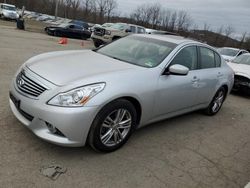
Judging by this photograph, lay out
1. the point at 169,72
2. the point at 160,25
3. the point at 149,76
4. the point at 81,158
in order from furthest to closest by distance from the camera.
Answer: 1. the point at 160,25
2. the point at 169,72
3. the point at 149,76
4. the point at 81,158

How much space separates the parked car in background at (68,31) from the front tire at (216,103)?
74.3ft

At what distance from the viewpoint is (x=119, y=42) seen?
5539 millimetres

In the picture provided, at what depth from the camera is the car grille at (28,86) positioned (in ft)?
12.0

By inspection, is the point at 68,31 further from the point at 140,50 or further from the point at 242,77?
the point at 140,50

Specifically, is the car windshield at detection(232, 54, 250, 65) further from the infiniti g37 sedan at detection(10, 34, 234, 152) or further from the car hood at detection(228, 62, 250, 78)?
the infiniti g37 sedan at detection(10, 34, 234, 152)

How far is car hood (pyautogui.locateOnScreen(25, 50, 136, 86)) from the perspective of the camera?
378 cm

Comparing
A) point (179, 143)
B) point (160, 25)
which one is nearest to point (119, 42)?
point (179, 143)

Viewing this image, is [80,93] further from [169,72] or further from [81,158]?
[169,72]

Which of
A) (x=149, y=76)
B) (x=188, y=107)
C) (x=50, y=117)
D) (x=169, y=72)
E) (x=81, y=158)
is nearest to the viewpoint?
(x=50, y=117)

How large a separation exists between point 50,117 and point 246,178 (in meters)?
2.75

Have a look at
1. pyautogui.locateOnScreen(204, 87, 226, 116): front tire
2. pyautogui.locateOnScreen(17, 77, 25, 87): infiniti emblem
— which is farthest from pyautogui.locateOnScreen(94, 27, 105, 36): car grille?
pyautogui.locateOnScreen(17, 77, 25, 87): infiniti emblem

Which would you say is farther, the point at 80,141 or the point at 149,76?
the point at 149,76

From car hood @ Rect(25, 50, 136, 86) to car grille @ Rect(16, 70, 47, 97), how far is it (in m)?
0.14

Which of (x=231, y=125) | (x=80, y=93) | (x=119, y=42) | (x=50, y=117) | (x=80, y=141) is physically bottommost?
(x=231, y=125)
